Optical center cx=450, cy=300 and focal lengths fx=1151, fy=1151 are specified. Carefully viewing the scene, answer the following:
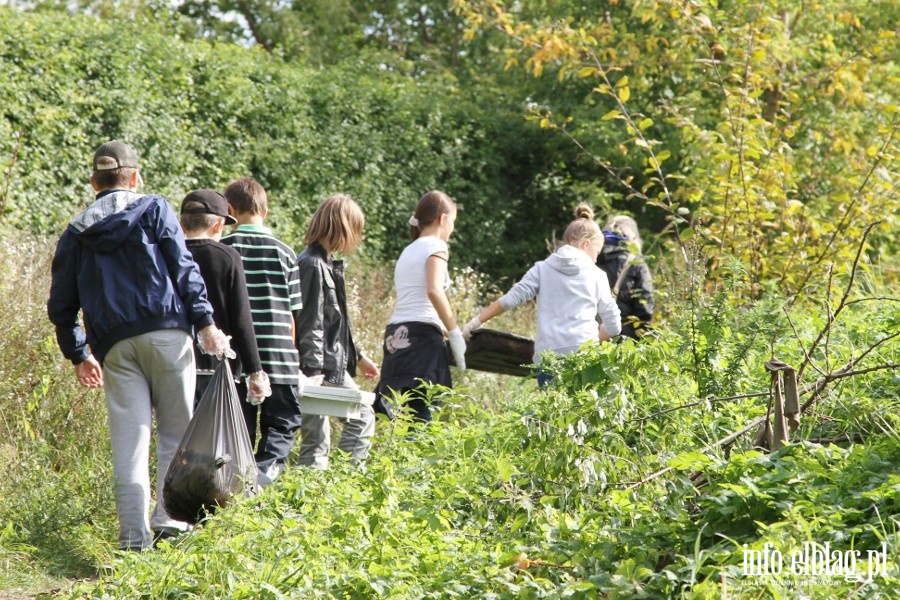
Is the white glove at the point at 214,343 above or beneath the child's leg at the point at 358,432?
above

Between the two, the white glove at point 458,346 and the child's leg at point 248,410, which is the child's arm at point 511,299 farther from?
the child's leg at point 248,410

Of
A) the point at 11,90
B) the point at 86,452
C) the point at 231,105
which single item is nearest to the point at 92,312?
the point at 86,452

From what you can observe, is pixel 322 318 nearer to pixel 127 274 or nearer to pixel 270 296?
pixel 270 296

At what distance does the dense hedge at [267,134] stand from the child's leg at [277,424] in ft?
8.63

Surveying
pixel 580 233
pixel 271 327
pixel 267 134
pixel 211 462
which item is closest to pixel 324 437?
pixel 271 327

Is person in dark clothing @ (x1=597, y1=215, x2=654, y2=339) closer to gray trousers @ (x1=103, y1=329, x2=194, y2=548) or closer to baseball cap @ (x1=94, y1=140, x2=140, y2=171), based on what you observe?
gray trousers @ (x1=103, y1=329, x2=194, y2=548)

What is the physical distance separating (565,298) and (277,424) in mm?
1832

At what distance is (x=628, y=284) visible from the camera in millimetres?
7656

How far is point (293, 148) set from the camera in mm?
12148

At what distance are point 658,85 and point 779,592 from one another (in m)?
11.8

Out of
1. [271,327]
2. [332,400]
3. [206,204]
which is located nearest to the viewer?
[206,204]

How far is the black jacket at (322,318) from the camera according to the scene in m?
5.88

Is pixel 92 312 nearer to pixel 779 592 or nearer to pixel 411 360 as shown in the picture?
pixel 411 360

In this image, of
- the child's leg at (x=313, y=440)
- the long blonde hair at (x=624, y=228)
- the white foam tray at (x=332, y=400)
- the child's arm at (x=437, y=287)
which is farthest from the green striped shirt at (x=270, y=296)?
the long blonde hair at (x=624, y=228)
